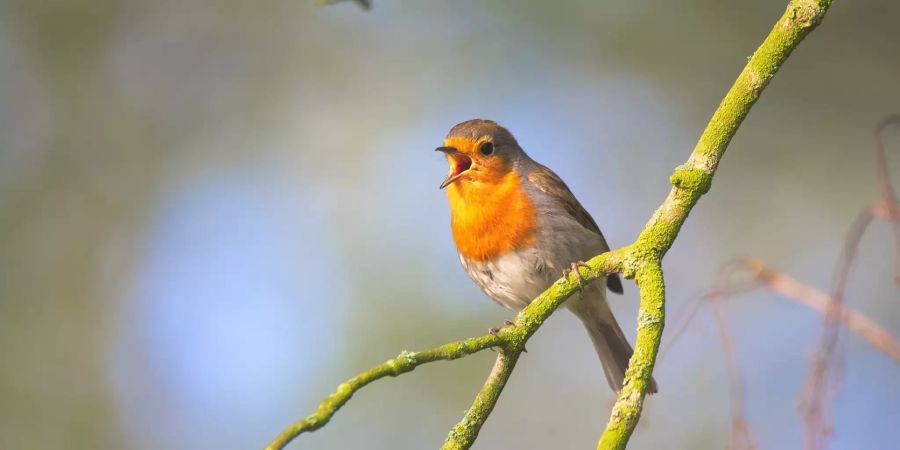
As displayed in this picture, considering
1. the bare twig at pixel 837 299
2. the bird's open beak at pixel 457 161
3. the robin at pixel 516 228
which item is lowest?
the bare twig at pixel 837 299

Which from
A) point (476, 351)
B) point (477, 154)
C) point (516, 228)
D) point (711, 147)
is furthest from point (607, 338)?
point (476, 351)

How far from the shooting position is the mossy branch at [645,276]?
6.58 ft

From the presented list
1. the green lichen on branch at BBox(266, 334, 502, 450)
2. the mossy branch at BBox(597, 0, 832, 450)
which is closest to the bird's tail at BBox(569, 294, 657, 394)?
the mossy branch at BBox(597, 0, 832, 450)

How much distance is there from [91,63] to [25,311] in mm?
2477

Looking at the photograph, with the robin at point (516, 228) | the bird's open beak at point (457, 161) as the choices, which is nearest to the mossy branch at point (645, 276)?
the robin at point (516, 228)

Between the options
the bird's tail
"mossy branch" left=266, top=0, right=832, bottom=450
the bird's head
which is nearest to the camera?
"mossy branch" left=266, top=0, right=832, bottom=450

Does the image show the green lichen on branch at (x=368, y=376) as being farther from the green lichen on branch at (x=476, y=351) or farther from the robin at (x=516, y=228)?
the robin at (x=516, y=228)

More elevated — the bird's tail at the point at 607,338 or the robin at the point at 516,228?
the robin at the point at 516,228

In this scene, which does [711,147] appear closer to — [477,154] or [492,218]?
[492,218]

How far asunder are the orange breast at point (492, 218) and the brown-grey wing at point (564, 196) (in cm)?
14

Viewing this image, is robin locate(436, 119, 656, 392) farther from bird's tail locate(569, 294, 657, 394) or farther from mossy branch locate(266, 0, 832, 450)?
mossy branch locate(266, 0, 832, 450)

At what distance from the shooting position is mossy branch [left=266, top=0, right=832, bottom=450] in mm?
2006

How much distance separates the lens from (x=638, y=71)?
8039mm

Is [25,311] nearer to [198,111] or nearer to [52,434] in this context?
[52,434]
